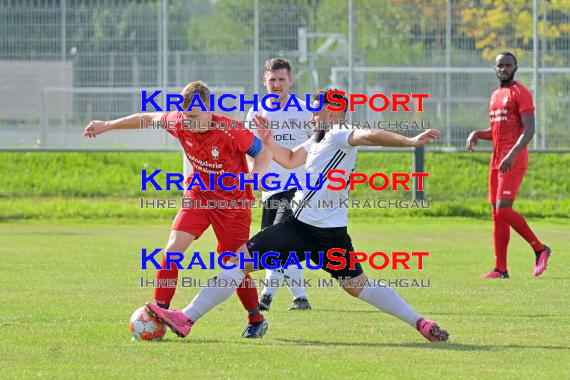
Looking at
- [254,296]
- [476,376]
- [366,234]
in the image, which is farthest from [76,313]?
[366,234]

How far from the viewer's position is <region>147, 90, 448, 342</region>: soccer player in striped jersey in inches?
364

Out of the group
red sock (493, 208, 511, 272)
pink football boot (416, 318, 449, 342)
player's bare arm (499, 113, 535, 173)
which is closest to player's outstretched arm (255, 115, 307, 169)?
pink football boot (416, 318, 449, 342)

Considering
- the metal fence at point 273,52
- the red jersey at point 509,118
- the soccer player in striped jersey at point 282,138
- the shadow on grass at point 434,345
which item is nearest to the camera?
the shadow on grass at point 434,345

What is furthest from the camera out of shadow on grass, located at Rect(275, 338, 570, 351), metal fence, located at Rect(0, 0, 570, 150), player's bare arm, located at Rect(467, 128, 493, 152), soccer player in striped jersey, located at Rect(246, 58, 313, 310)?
metal fence, located at Rect(0, 0, 570, 150)

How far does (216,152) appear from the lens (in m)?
9.63

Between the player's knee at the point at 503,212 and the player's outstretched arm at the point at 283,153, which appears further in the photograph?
the player's knee at the point at 503,212

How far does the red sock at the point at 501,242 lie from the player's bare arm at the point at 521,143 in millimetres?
668

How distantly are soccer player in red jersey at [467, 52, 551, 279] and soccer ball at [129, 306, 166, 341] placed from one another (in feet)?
19.1

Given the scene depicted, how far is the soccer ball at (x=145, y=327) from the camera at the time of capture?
363 inches

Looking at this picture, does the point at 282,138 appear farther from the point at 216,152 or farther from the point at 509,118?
the point at 509,118

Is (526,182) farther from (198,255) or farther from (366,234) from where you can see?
(198,255)

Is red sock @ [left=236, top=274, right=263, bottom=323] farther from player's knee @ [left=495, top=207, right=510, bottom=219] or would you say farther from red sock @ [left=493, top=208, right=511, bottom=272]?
player's knee @ [left=495, top=207, right=510, bottom=219]

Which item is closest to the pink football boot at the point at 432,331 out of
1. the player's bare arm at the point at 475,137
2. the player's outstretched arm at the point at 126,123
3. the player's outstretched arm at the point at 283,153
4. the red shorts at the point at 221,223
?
the red shorts at the point at 221,223

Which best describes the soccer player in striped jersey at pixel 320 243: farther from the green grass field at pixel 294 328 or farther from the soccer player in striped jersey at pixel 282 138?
the soccer player in striped jersey at pixel 282 138
